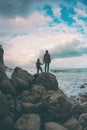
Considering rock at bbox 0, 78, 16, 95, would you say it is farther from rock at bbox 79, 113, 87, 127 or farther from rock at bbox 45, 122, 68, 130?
rock at bbox 79, 113, 87, 127

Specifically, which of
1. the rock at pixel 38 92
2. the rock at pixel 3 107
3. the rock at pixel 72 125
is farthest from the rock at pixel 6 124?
the rock at pixel 72 125

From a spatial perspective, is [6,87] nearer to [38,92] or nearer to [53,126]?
[38,92]

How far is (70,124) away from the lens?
18.0 metres

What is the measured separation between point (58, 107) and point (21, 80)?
4419mm

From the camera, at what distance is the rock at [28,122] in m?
17.1

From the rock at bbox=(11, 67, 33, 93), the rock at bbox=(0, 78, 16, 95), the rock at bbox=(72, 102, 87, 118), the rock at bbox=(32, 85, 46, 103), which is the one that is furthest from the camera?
the rock at bbox=(11, 67, 33, 93)

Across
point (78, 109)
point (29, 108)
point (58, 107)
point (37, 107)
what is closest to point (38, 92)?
point (37, 107)

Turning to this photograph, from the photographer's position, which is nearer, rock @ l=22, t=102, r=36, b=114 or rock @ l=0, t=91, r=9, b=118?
rock @ l=0, t=91, r=9, b=118

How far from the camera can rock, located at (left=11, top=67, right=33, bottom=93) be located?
20875 mm

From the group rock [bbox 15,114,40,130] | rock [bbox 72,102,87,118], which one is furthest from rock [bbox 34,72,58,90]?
rock [bbox 15,114,40,130]

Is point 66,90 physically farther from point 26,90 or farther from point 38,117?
point 38,117

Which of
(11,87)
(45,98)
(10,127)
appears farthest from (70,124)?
(11,87)

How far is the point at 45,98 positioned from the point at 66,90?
7.85 m

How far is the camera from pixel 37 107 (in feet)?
61.1
